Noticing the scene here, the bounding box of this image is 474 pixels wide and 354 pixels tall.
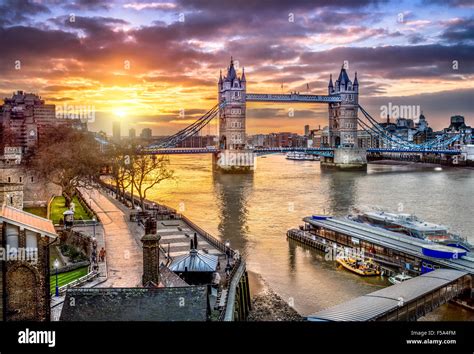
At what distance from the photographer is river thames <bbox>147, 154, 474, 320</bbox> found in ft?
30.6

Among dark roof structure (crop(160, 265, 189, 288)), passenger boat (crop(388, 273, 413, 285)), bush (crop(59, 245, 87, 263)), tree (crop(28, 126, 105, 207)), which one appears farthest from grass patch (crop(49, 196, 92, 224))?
passenger boat (crop(388, 273, 413, 285))

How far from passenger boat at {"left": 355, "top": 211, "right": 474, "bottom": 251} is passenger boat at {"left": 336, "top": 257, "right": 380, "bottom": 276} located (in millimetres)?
1611

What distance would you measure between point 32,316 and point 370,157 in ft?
161

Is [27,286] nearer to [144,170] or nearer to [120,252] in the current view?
[120,252]

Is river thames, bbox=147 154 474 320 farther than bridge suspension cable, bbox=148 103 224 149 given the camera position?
No

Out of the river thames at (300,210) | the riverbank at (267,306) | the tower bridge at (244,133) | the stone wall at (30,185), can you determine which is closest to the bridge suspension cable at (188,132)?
the tower bridge at (244,133)

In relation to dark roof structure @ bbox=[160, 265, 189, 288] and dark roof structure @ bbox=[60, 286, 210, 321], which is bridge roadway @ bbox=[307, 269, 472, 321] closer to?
dark roof structure @ bbox=[160, 265, 189, 288]

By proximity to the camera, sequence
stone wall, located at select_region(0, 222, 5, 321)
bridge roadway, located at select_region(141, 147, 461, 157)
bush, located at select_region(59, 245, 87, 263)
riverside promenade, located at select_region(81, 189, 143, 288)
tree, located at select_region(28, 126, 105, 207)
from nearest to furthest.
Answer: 1. stone wall, located at select_region(0, 222, 5, 321)
2. riverside promenade, located at select_region(81, 189, 143, 288)
3. bush, located at select_region(59, 245, 87, 263)
4. tree, located at select_region(28, 126, 105, 207)
5. bridge roadway, located at select_region(141, 147, 461, 157)

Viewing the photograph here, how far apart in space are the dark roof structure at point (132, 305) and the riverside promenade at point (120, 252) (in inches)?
97.5

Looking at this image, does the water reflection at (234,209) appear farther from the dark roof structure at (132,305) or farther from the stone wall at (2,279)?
the stone wall at (2,279)

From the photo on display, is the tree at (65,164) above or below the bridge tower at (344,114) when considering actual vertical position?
below

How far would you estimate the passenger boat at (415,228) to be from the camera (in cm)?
1081

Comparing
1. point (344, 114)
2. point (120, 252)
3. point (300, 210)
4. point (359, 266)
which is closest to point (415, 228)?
point (359, 266)
